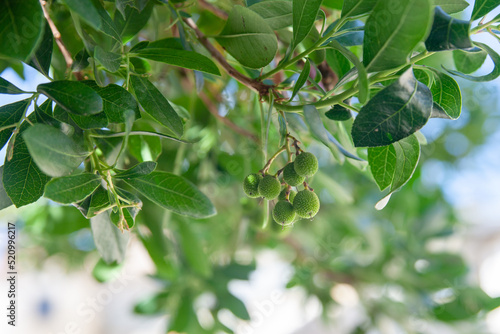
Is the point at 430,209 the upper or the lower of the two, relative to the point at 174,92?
lower

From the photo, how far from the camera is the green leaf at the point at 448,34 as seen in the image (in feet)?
1.26

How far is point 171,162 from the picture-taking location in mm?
1094

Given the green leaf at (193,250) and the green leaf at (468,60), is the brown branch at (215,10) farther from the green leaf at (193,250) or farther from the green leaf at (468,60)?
the green leaf at (193,250)

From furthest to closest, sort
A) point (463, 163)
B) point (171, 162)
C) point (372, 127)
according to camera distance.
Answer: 1. point (463, 163)
2. point (171, 162)
3. point (372, 127)

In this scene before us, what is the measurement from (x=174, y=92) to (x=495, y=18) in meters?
0.90

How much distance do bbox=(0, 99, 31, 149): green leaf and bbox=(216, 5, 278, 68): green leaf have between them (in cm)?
25

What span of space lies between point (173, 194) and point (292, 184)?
0.48 feet

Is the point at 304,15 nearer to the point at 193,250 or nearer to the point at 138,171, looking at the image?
the point at 138,171

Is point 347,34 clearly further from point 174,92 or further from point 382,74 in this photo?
point 174,92

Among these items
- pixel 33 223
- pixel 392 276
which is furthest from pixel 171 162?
pixel 392 276

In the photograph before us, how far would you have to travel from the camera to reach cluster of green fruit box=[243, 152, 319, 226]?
19.2 inches

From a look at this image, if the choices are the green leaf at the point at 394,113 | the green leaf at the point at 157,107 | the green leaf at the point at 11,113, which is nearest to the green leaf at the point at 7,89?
the green leaf at the point at 11,113

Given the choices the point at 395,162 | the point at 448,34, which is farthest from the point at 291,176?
the point at 448,34

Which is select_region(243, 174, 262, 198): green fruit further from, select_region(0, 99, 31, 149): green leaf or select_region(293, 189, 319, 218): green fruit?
select_region(0, 99, 31, 149): green leaf
